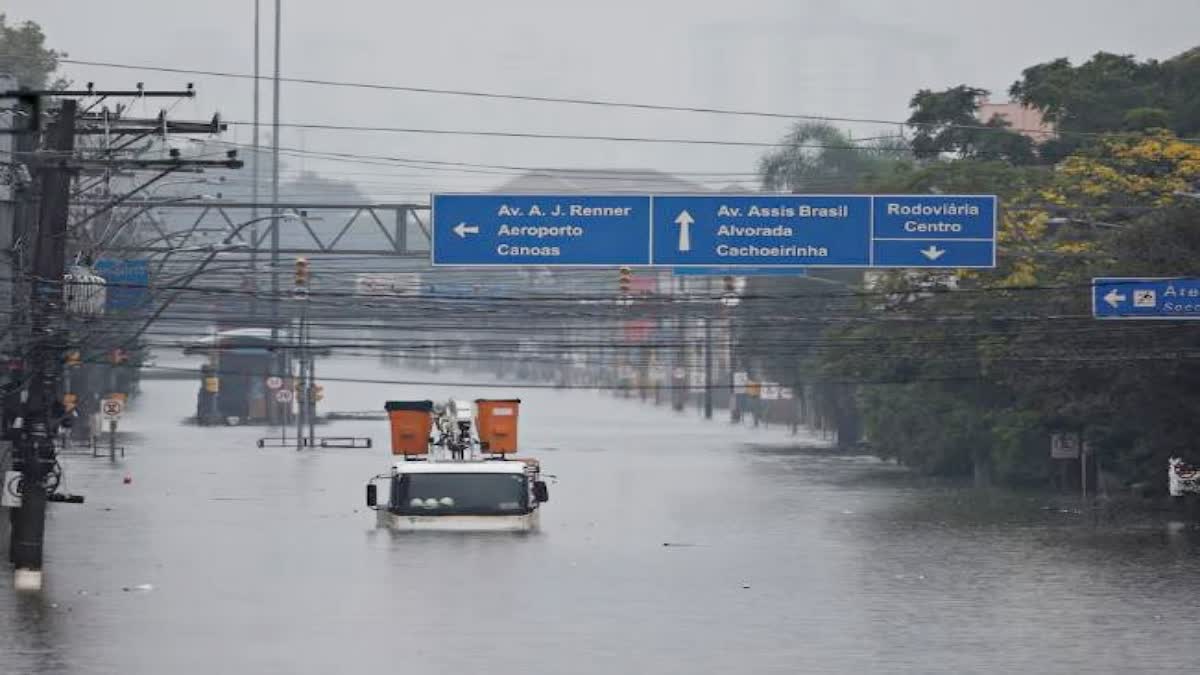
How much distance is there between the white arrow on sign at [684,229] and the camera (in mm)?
49156

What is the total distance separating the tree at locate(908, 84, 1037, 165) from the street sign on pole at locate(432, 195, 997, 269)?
39.8 metres

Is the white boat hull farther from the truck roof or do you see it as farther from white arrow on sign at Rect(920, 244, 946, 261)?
white arrow on sign at Rect(920, 244, 946, 261)

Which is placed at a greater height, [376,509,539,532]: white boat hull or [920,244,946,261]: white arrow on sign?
[920,244,946,261]: white arrow on sign

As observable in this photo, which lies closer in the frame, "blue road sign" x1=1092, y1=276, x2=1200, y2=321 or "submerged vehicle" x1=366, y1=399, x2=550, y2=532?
"submerged vehicle" x1=366, y1=399, x2=550, y2=532

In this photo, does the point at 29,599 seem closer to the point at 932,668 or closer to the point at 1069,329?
the point at 932,668

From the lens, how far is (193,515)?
61.8 m

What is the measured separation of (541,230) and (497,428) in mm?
10326

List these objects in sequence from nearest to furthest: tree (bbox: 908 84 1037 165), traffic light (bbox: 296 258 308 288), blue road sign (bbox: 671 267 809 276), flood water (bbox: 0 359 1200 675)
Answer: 1. flood water (bbox: 0 359 1200 675)
2. blue road sign (bbox: 671 267 809 276)
3. traffic light (bbox: 296 258 308 288)
4. tree (bbox: 908 84 1037 165)

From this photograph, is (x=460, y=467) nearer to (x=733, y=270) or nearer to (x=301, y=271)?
(x=733, y=270)

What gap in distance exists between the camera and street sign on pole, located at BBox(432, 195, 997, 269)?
48.8m

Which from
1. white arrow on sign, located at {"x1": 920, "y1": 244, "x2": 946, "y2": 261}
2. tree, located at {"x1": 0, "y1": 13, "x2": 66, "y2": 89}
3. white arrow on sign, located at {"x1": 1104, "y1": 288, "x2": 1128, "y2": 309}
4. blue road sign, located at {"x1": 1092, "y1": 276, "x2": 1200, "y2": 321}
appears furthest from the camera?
tree, located at {"x1": 0, "y1": 13, "x2": 66, "y2": 89}

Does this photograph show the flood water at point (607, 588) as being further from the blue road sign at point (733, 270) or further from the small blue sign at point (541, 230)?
the small blue sign at point (541, 230)

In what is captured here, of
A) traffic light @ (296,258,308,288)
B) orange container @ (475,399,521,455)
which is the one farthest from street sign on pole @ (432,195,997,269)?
orange container @ (475,399,521,455)

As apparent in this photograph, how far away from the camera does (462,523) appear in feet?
168
